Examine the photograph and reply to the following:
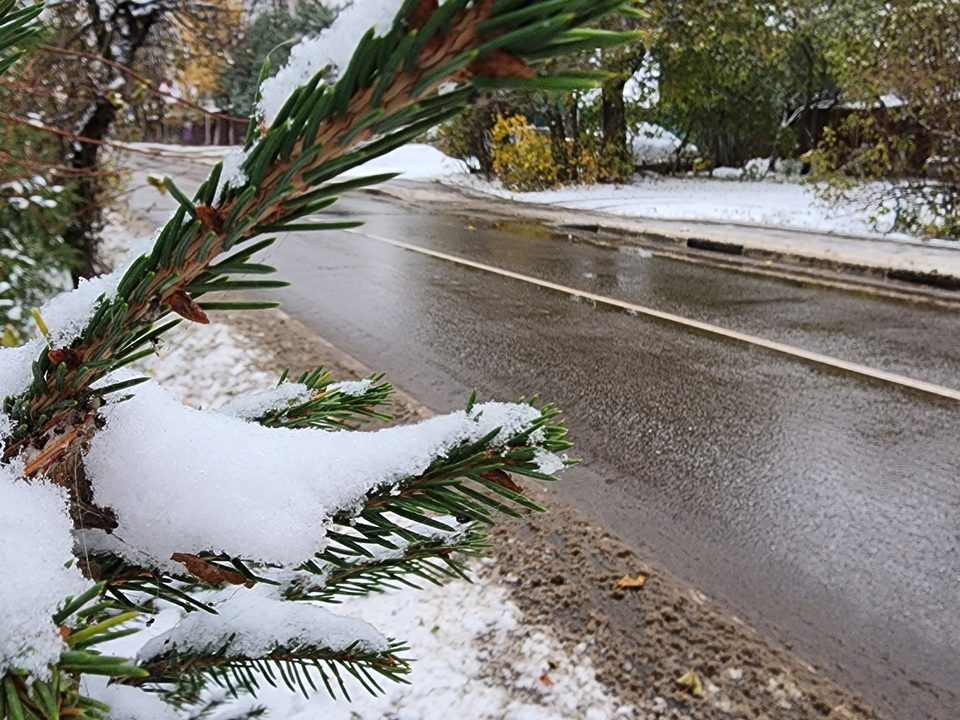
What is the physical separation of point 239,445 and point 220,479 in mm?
45

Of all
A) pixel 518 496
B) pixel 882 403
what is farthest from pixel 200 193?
pixel 882 403

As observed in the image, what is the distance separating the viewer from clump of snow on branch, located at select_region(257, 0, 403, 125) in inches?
16.1

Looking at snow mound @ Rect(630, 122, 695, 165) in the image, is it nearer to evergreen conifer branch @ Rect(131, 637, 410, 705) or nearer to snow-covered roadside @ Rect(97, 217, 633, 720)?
snow-covered roadside @ Rect(97, 217, 633, 720)

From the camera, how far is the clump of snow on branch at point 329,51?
16.1 inches

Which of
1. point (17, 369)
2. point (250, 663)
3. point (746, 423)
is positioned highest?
point (17, 369)

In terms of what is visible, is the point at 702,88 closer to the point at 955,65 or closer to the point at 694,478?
the point at 955,65

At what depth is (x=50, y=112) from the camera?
209 inches

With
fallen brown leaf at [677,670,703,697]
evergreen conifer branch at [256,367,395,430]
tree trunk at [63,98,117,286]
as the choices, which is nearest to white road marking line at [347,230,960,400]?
fallen brown leaf at [677,670,703,697]

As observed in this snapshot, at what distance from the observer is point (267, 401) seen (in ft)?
3.23

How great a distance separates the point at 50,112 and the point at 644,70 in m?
17.4

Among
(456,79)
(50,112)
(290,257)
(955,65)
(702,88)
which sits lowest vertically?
(290,257)

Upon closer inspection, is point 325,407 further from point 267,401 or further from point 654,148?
point 654,148

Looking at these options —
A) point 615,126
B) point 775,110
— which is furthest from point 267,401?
point 775,110

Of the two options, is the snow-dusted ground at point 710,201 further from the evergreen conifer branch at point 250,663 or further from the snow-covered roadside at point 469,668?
the evergreen conifer branch at point 250,663
